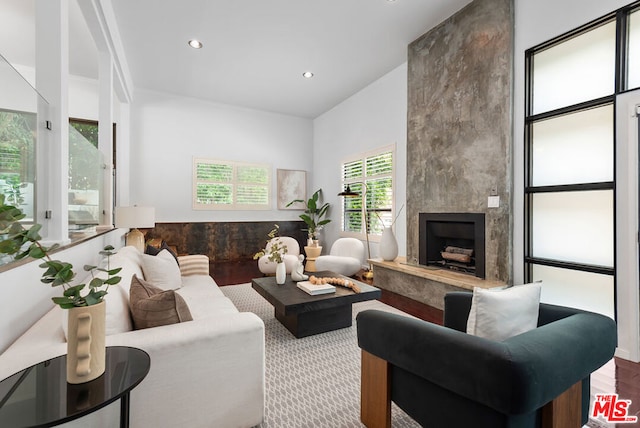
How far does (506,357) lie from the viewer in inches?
36.9

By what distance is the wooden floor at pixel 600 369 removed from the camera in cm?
186

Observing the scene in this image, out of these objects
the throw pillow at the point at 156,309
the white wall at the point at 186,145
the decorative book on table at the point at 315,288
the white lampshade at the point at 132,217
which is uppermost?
the white wall at the point at 186,145

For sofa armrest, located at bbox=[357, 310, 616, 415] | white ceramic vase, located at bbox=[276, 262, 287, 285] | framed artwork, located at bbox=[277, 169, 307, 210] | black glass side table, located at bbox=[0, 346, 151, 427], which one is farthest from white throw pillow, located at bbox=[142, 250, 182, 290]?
framed artwork, located at bbox=[277, 169, 307, 210]

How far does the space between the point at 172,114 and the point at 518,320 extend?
20.7ft

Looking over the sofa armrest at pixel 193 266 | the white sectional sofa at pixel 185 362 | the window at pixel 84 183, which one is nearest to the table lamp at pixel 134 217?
the window at pixel 84 183

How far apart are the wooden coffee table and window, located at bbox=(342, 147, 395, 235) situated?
7.85ft

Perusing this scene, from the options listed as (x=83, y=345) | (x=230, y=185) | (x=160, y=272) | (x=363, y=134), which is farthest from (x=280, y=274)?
(x=230, y=185)

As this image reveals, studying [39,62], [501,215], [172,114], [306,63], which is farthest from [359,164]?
[39,62]

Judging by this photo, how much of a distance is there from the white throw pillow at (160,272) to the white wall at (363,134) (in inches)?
127

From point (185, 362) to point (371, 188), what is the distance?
4.48 m

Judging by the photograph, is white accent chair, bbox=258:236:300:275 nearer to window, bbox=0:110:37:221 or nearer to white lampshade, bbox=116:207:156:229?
white lampshade, bbox=116:207:156:229

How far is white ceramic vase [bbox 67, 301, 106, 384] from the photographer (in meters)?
0.94

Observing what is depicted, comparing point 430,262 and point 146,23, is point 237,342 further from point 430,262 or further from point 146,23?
point 146,23

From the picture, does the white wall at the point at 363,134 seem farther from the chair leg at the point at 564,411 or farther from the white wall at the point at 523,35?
the chair leg at the point at 564,411
